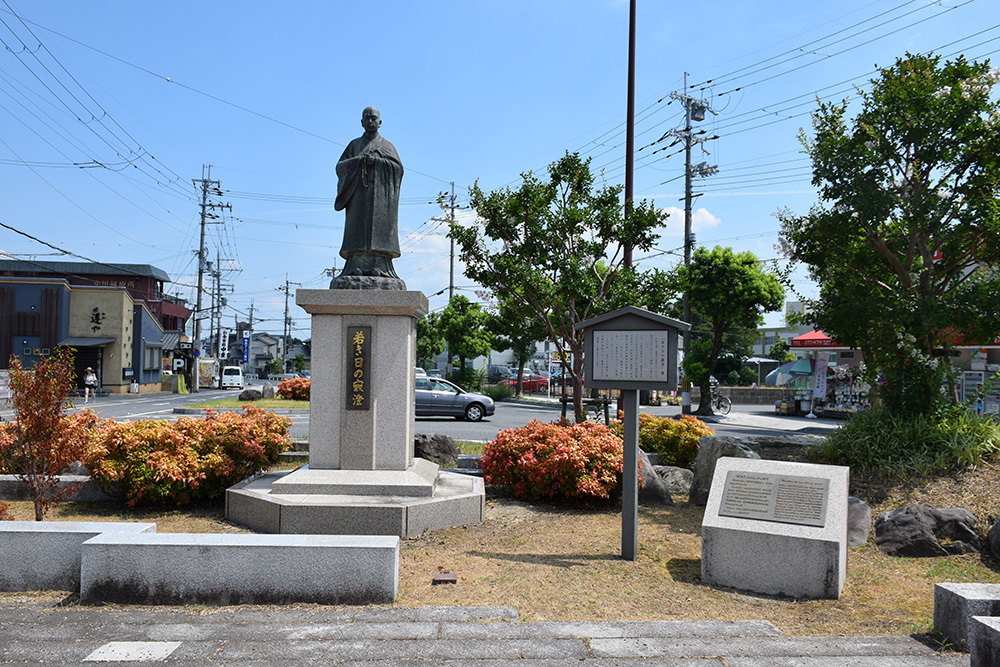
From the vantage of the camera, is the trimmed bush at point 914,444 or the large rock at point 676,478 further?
the large rock at point 676,478

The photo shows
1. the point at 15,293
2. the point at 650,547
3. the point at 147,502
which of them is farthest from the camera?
the point at 15,293

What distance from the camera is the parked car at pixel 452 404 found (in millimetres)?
20531

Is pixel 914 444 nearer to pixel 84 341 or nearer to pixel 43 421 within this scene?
pixel 43 421

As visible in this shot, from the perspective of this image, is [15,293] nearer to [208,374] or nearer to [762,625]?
[208,374]

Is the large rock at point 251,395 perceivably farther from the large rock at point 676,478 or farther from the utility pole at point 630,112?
the large rock at point 676,478

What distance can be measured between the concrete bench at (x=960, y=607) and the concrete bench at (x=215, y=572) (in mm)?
3669

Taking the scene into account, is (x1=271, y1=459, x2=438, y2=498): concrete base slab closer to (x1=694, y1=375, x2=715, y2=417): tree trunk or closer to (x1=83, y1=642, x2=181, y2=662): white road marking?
(x1=83, y1=642, x2=181, y2=662): white road marking

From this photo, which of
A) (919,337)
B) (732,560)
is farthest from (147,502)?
(919,337)

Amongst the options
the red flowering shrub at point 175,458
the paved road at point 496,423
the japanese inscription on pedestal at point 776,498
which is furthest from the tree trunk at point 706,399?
the japanese inscription on pedestal at point 776,498

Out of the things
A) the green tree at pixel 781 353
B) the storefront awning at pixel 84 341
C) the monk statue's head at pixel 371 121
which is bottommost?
the storefront awning at pixel 84 341

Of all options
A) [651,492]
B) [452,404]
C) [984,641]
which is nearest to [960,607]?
[984,641]

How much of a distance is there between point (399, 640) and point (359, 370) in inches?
148

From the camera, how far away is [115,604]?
14.7 ft

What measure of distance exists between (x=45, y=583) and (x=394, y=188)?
5.00 metres
